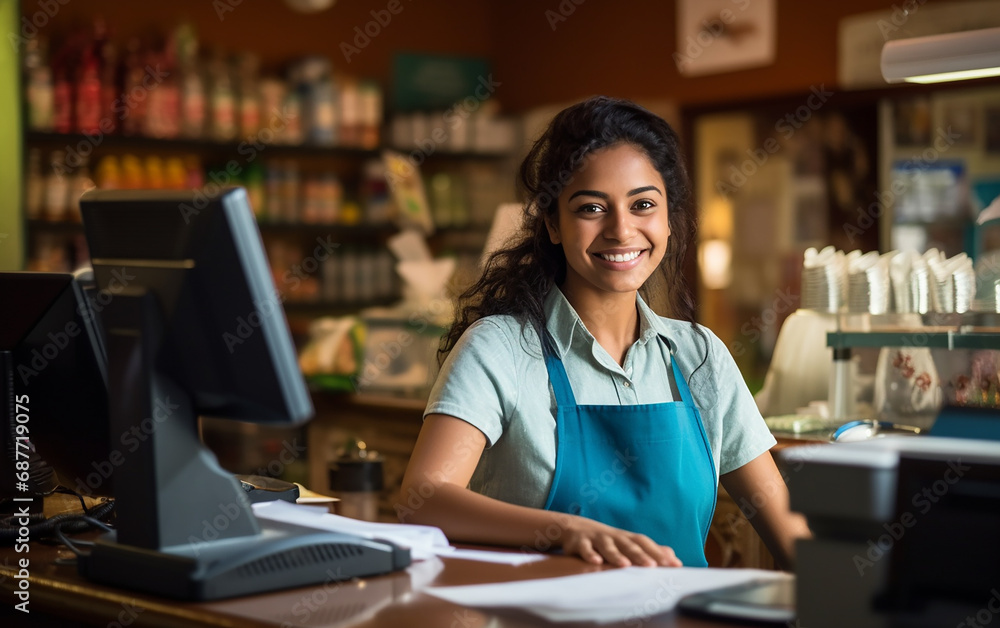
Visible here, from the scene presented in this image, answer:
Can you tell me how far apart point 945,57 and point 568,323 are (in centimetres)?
120

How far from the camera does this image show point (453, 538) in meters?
1.73

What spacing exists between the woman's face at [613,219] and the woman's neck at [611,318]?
35 mm

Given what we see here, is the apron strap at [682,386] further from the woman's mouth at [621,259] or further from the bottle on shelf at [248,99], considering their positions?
the bottle on shelf at [248,99]

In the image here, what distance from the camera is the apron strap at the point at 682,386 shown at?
2.00 m

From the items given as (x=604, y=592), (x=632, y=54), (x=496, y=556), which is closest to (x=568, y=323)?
(x=496, y=556)

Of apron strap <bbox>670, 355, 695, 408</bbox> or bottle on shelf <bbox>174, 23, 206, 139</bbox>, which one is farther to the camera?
bottle on shelf <bbox>174, 23, 206, 139</bbox>

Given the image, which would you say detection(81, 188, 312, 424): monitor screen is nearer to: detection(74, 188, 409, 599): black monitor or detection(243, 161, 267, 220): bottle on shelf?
detection(74, 188, 409, 599): black monitor

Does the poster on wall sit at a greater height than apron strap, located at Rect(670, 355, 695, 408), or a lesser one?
greater

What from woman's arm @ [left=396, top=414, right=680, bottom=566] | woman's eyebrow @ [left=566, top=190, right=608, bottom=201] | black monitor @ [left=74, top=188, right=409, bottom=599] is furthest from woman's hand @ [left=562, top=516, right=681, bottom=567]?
woman's eyebrow @ [left=566, top=190, right=608, bottom=201]

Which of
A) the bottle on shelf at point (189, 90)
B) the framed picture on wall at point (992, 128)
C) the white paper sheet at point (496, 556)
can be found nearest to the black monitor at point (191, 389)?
the white paper sheet at point (496, 556)

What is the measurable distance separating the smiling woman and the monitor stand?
0.39 meters

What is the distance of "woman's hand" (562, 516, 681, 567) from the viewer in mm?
1501

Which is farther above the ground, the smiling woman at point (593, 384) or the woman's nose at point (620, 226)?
the woman's nose at point (620, 226)

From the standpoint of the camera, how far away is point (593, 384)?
6.52 feet
